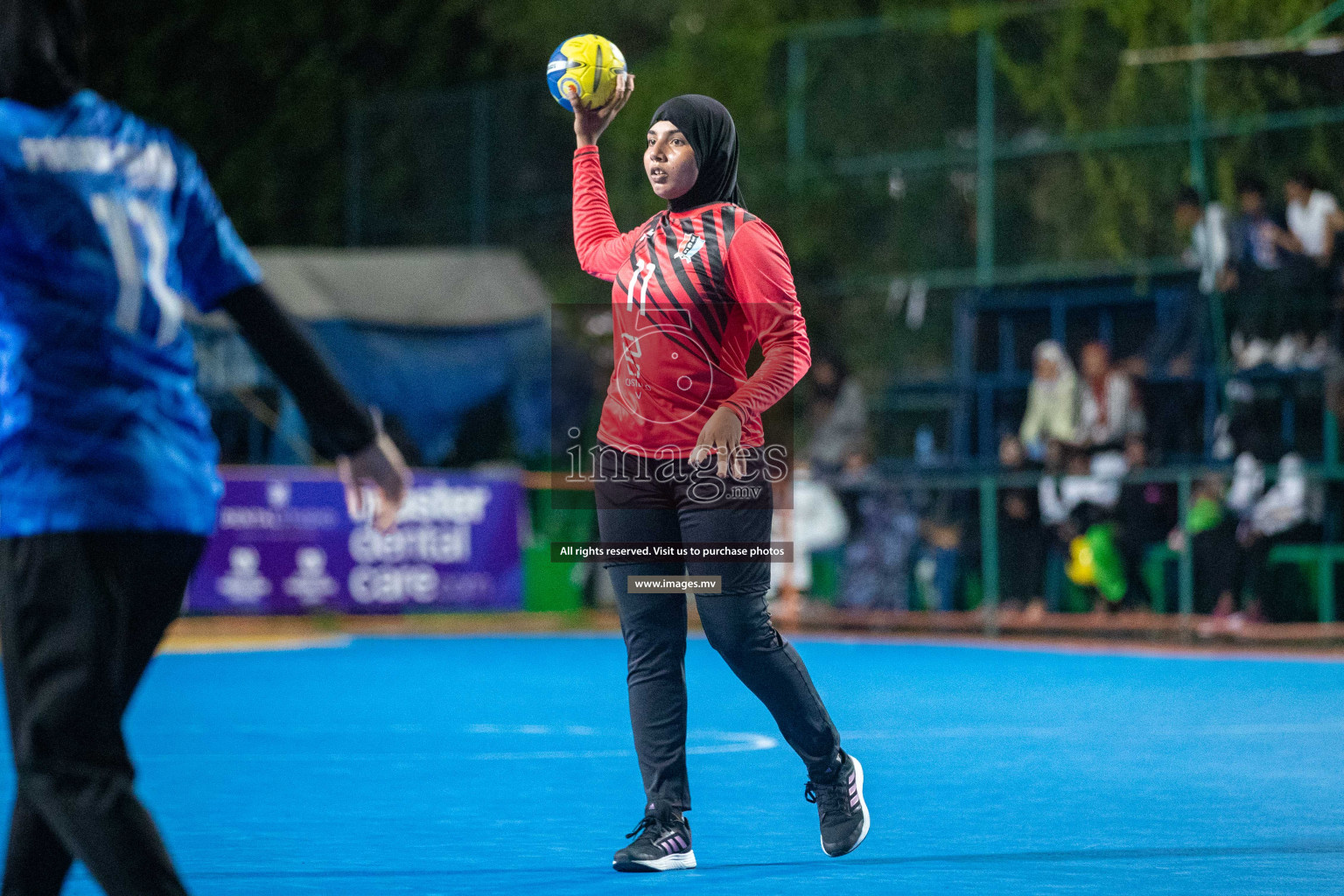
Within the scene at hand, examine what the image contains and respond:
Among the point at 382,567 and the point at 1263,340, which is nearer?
the point at 1263,340

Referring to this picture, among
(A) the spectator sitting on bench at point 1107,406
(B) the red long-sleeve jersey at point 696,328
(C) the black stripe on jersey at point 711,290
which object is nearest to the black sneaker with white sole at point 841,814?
(B) the red long-sleeve jersey at point 696,328

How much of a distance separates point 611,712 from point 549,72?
4.92 m

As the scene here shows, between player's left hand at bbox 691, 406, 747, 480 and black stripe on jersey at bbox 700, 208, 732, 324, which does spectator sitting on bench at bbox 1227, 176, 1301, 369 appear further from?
player's left hand at bbox 691, 406, 747, 480

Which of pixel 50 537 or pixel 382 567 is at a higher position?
pixel 50 537

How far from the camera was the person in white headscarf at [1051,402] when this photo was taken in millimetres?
16750

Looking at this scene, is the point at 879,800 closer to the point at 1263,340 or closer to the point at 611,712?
the point at 611,712

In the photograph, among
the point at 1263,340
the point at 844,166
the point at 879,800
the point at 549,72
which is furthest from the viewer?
the point at 844,166

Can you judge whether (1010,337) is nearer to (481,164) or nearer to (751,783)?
(481,164)

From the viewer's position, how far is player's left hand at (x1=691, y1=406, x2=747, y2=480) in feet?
17.1

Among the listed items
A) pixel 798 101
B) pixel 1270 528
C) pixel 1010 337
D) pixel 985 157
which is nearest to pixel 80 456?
pixel 1270 528

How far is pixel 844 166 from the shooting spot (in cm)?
1983

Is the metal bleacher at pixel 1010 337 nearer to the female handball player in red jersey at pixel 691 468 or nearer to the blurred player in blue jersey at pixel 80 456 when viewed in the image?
the female handball player in red jersey at pixel 691 468

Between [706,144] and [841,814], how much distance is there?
1.89 metres

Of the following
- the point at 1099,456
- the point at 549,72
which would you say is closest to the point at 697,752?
the point at 549,72
